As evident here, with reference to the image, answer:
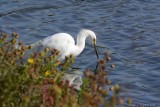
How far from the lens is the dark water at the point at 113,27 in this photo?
326 inches

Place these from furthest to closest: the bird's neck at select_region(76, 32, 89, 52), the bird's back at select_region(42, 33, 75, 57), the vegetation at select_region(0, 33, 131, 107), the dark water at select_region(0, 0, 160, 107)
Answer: the bird's neck at select_region(76, 32, 89, 52)
the bird's back at select_region(42, 33, 75, 57)
the dark water at select_region(0, 0, 160, 107)
the vegetation at select_region(0, 33, 131, 107)

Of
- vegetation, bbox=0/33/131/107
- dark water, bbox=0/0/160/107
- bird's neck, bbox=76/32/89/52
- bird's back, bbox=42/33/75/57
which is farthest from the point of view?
bird's neck, bbox=76/32/89/52

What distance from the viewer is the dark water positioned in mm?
8289

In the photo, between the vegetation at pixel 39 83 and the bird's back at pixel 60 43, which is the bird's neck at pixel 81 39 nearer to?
the bird's back at pixel 60 43

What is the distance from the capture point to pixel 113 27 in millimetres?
10812

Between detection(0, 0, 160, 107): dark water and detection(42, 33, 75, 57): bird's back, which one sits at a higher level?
detection(42, 33, 75, 57): bird's back

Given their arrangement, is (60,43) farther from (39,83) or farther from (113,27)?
(39,83)

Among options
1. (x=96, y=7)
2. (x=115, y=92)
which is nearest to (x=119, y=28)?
(x=96, y=7)

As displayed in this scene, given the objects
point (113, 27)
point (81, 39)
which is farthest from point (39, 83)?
point (113, 27)

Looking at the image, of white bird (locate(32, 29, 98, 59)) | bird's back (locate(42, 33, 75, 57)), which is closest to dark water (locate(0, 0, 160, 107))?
white bird (locate(32, 29, 98, 59))

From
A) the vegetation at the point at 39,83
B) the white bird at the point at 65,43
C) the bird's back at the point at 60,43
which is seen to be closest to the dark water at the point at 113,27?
the white bird at the point at 65,43

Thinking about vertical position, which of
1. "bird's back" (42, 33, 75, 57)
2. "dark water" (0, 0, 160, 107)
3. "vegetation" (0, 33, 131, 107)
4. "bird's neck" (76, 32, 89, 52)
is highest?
"vegetation" (0, 33, 131, 107)

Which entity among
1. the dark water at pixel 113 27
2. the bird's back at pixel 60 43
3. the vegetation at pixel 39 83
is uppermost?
the vegetation at pixel 39 83

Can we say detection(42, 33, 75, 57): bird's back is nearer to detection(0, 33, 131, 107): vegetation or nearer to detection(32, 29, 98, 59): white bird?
detection(32, 29, 98, 59): white bird
